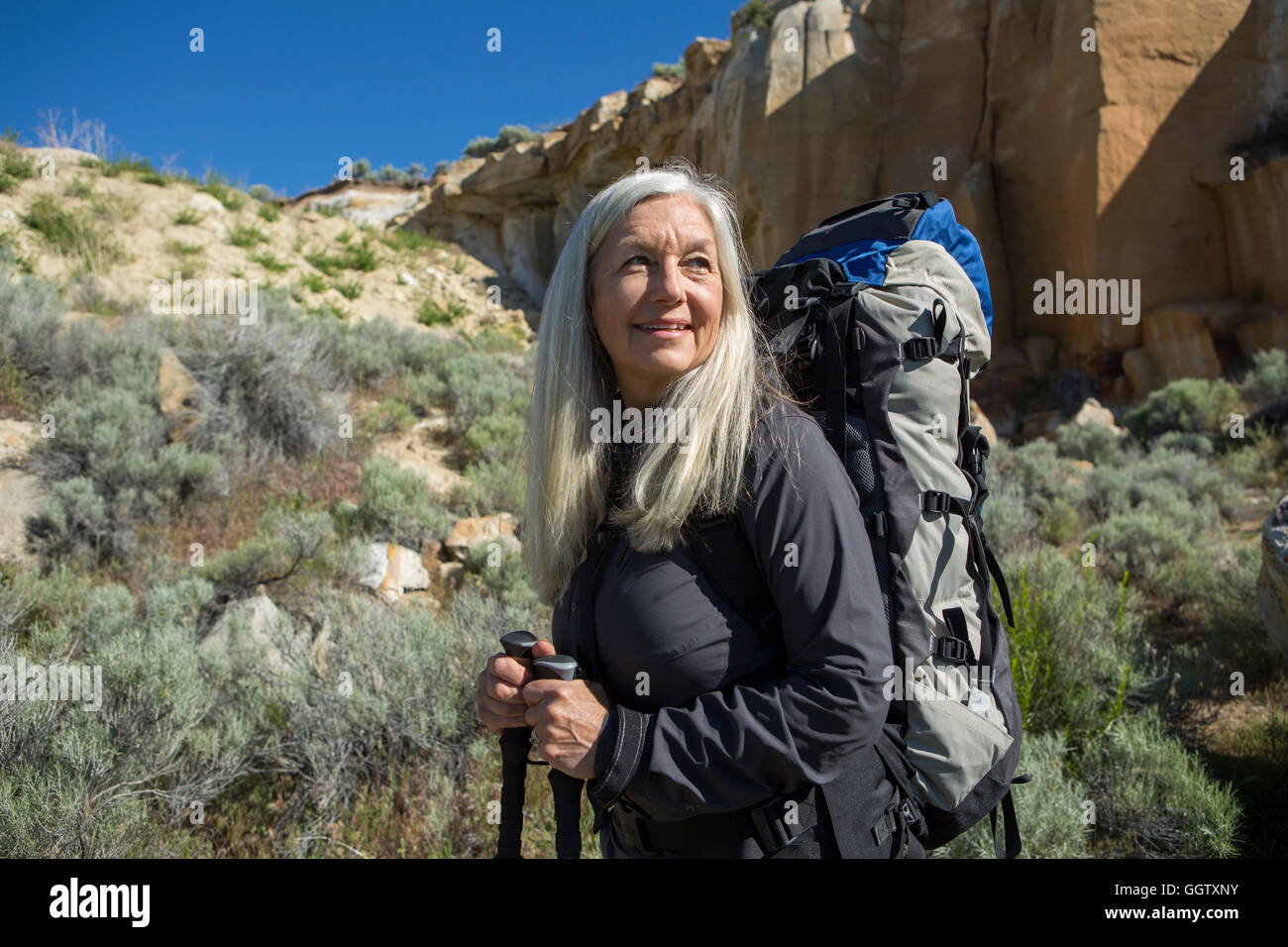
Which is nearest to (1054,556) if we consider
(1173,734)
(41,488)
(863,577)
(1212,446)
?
(1173,734)

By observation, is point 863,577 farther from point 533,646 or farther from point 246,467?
point 246,467

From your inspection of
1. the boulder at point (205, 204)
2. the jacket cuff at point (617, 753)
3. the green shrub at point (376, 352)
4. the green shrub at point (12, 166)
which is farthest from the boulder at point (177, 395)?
the boulder at point (205, 204)

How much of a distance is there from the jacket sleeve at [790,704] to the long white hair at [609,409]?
0.14 m

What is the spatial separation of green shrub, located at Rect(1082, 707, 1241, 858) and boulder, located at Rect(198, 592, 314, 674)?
345cm

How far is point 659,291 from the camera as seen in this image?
1.42m

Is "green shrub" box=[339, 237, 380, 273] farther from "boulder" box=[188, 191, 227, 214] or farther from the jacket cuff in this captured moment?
the jacket cuff

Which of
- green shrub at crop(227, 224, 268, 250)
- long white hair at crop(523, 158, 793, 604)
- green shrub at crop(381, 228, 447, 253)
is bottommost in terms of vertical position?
long white hair at crop(523, 158, 793, 604)

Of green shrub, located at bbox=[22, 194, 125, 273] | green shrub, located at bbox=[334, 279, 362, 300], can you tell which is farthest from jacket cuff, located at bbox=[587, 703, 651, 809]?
green shrub, located at bbox=[334, 279, 362, 300]

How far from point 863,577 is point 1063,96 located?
14.6m

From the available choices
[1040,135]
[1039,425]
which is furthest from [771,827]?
[1040,135]

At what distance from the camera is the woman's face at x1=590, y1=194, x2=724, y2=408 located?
4.68 feet

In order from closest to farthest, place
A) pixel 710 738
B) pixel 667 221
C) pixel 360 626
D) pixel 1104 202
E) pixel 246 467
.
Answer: pixel 710 738
pixel 667 221
pixel 360 626
pixel 246 467
pixel 1104 202
